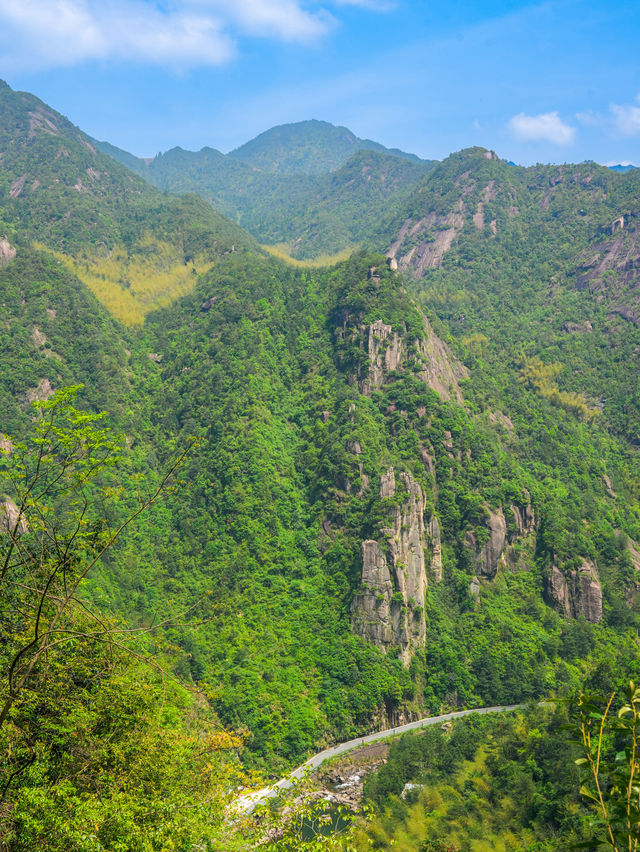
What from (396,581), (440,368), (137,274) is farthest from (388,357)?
(137,274)

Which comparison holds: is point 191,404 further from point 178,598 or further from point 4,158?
point 4,158

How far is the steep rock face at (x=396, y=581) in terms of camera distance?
7144 centimetres

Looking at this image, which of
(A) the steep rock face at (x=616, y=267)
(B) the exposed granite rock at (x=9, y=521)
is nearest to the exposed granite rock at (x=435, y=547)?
(B) the exposed granite rock at (x=9, y=521)

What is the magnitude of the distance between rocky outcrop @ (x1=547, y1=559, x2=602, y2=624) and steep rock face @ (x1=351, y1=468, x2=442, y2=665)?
17.3m

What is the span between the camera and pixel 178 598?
6988 centimetres

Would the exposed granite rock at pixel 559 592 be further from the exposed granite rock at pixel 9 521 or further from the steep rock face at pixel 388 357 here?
the exposed granite rock at pixel 9 521

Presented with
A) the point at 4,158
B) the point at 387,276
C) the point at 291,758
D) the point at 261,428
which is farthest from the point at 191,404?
the point at 4,158

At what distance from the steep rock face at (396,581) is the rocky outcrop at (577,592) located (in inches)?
681

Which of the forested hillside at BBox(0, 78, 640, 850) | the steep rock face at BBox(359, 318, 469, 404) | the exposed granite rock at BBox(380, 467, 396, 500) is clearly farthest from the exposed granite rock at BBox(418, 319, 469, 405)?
the exposed granite rock at BBox(380, 467, 396, 500)

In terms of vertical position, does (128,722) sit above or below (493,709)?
above

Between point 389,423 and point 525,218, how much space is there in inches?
4071

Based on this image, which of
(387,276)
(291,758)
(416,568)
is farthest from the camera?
(387,276)

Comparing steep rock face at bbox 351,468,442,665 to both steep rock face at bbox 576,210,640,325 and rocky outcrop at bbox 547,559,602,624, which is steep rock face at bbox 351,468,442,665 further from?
steep rock face at bbox 576,210,640,325

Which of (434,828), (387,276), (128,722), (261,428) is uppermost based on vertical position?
(387,276)
